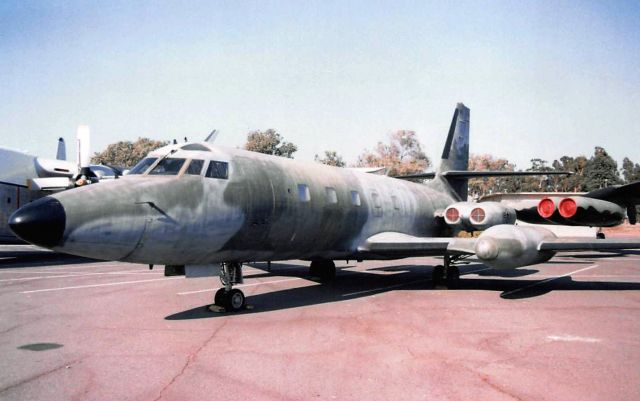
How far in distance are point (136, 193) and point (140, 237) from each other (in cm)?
76

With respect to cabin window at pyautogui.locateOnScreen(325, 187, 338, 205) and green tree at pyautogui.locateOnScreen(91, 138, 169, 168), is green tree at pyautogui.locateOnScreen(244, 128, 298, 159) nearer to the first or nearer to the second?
green tree at pyautogui.locateOnScreen(91, 138, 169, 168)

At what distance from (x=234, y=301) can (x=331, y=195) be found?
12.4 ft

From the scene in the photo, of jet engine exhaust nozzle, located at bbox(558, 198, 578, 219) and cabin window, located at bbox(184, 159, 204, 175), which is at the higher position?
cabin window, located at bbox(184, 159, 204, 175)

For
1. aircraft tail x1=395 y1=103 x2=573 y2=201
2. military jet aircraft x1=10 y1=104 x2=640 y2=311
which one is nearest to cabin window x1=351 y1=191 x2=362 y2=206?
military jet aircraft x1=10 y1=104 x2=640 y2=311

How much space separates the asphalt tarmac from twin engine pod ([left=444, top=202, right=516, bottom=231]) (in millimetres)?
2186

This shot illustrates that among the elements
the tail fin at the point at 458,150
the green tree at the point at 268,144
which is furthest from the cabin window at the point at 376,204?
the green tree at the point at 268,144

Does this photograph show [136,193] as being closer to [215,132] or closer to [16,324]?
[16,324]

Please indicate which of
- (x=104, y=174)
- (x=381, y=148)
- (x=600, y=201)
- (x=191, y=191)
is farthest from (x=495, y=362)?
(x=381, y=148)

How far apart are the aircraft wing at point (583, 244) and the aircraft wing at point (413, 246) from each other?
1.77 meters

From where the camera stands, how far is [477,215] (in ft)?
49.4

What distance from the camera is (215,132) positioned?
13.2m

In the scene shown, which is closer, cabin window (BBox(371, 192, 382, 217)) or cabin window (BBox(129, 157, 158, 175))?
cabin window (BBox(129, 157, 158, 175))

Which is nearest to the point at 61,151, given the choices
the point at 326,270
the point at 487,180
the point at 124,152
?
the point at 326,270

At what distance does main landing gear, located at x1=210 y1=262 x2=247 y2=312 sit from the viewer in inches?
376
